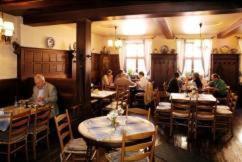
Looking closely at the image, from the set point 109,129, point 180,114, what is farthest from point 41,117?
point 180,114

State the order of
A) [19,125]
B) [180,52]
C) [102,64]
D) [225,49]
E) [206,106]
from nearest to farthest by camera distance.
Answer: [19,125], [206,106], [225,49], [180,52], [102,64]

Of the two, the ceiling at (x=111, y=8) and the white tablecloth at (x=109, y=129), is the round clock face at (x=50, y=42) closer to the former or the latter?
the ceiling at (x=111, y=8)

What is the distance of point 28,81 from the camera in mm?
5969

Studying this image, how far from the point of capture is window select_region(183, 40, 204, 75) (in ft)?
32.0

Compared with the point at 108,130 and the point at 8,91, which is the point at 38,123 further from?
the point at 8,91

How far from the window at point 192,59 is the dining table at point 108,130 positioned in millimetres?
7168

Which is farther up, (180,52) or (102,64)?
(180,52)

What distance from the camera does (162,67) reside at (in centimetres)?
968

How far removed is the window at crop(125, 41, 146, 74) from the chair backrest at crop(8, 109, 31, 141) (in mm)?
7222

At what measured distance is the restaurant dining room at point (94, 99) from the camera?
10.3 feet

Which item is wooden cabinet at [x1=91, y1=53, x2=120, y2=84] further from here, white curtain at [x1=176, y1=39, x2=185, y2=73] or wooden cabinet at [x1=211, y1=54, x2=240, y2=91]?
wooden cabinet at [x1=211, y1=54, x2=240, y2=91]

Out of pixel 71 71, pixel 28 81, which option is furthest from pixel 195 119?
pixel 71 71

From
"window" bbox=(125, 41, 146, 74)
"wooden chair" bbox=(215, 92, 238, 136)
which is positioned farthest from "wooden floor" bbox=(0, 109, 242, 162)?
"window" bbox=(125, 41, 146, 74)

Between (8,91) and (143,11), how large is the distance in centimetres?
393
